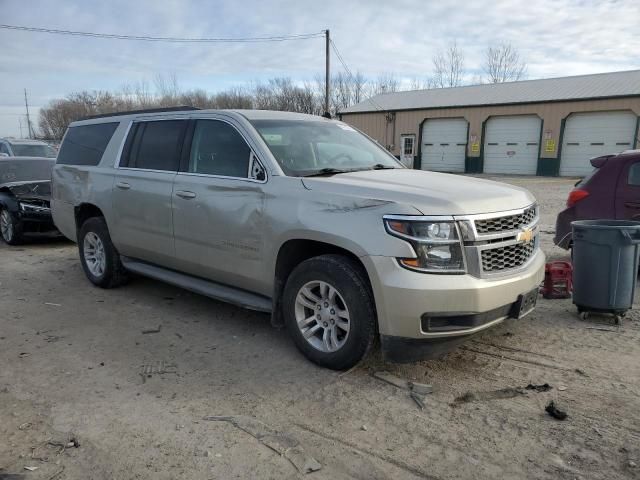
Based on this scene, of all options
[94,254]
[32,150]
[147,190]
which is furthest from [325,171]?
[32,150]

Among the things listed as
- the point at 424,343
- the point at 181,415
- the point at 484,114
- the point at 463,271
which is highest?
the point at 484,114

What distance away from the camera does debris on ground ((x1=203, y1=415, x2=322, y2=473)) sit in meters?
2.74

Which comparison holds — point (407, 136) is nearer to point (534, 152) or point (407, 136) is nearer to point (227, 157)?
point (534, 152)

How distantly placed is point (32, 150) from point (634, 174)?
569 inches

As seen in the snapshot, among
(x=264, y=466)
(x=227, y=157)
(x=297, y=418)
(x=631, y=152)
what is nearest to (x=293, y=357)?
(x=297, y=418)

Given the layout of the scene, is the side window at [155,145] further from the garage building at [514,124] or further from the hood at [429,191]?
the garage building at [514,124]

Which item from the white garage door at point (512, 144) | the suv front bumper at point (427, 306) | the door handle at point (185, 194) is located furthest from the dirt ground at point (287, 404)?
the white garage door at point (512, 144)

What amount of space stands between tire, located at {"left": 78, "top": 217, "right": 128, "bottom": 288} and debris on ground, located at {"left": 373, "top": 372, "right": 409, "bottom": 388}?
3.57m

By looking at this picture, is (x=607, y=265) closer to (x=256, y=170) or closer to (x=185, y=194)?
(x=256, y=170)

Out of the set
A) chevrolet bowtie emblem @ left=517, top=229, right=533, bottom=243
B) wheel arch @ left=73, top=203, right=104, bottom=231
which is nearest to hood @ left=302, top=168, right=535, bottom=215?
chevrolet bowtie emblem @ left=517, top=229, right=533, bottom=243

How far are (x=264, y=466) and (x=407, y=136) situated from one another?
31575 millimetres

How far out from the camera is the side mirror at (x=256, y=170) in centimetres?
411

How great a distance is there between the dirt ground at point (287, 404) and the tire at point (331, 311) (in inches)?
7.0

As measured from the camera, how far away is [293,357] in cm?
414
